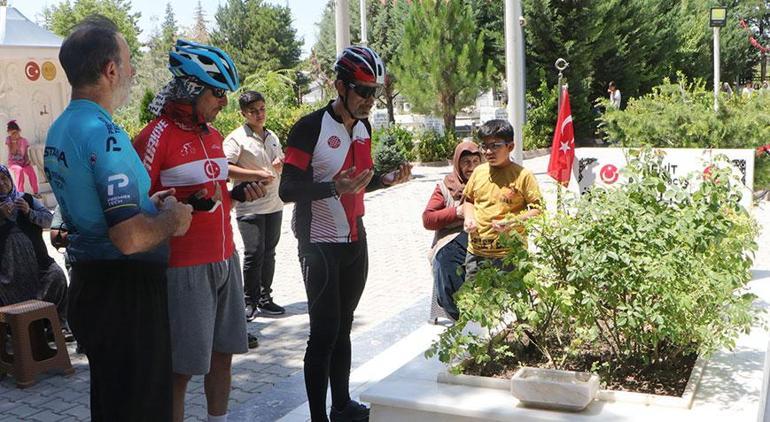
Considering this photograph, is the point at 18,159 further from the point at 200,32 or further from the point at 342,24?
the point at 200,32

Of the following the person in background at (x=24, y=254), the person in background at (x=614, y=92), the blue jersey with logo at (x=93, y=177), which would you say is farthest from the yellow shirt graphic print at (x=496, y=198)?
the person in background at (x=614, y=92)

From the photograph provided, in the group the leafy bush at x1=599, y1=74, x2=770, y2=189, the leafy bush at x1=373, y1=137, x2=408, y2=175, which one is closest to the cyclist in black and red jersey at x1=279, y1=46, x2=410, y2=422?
the leafy bush at x1=599, y1=74, x2=770, y2=189

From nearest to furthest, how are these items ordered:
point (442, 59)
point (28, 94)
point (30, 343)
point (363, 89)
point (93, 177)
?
point (93, 177) → point (363, 89) → point (30, 343) → point (28, 94) → point (442, 59)

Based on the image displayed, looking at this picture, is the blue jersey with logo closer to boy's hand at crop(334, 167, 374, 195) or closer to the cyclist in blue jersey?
the cyclist in blue jersey

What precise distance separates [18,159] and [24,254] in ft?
31.2

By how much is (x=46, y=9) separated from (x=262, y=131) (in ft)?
212

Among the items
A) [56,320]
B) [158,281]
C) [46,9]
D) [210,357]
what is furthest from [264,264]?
[46,9]

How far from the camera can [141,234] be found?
2.81m

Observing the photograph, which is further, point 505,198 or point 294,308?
point 294,308

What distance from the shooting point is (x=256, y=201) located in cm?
681

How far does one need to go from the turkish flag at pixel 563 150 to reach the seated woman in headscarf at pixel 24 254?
13.7 ft

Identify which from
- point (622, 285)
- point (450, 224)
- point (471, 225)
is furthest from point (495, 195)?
point (622, 285)

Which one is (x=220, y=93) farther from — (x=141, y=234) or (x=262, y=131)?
(x=262, y=131)

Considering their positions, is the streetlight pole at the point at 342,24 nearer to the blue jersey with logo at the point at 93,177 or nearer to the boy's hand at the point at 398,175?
the boy's hand at the point at 398,175
